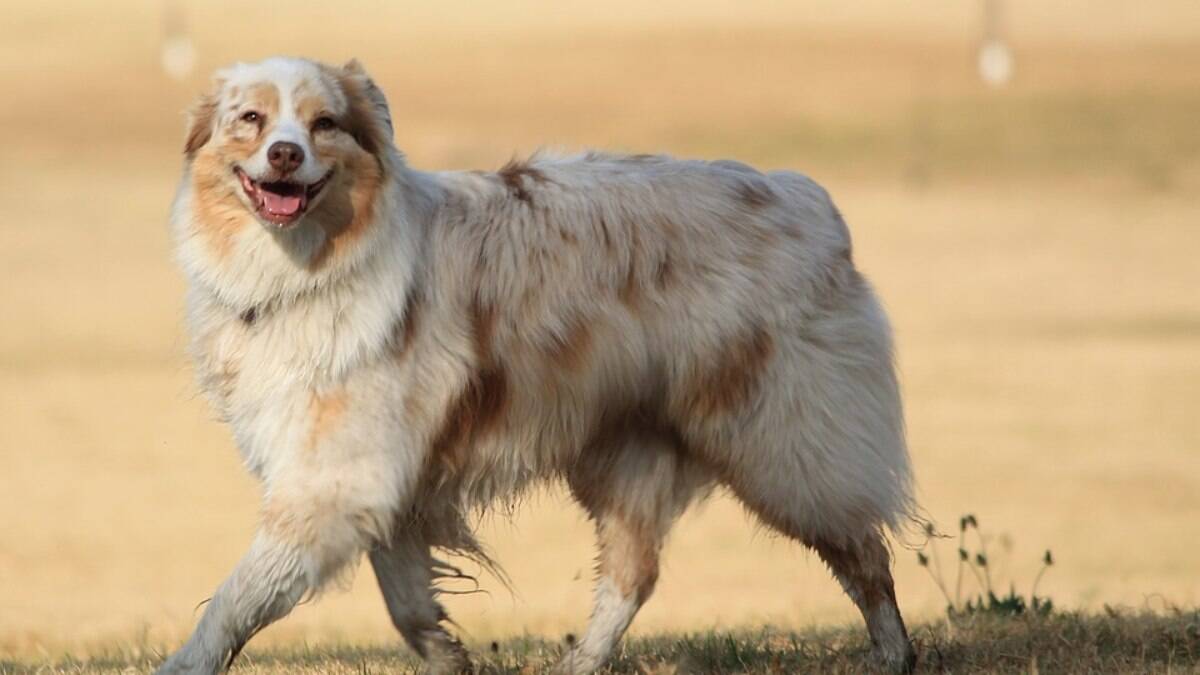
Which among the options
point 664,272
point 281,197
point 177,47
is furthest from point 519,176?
point 177,47

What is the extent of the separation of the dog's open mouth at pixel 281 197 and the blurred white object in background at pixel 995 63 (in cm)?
3651

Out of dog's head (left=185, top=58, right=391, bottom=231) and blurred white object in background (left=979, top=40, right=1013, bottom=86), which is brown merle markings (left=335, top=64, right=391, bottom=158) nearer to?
A: dog's head (left=185, top=58, right=391, bottom=231)

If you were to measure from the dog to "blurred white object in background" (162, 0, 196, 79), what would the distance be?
36.4 meters

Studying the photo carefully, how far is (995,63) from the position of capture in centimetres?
4219

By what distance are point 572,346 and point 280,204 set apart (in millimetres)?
1109

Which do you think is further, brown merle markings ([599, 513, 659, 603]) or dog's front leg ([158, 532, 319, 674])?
brown merle markings ([599, 513, 659, 603])

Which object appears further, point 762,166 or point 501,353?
point 762,166

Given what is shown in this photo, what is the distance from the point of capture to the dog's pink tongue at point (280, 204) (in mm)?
6270

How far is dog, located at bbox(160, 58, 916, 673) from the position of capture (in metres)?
6.36

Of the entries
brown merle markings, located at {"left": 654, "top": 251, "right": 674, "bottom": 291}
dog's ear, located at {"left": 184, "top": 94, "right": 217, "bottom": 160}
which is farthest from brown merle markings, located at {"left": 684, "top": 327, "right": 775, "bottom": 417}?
dog's ear, located at {"left": 184, "top": 94, "right": 217, "bottom": 160}

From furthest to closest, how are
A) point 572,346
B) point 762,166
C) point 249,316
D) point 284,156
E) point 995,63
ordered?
point 995,63 < point 762,166 < point 572,346 < point 249,316 < point 284,156

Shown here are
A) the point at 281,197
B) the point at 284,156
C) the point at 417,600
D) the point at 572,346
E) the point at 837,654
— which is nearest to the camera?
the point at 284,156

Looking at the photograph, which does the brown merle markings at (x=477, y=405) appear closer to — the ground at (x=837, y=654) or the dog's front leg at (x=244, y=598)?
the dog's front leg at (x=244, y=598)

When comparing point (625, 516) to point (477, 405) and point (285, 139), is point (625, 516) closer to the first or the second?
point (477, 405)
